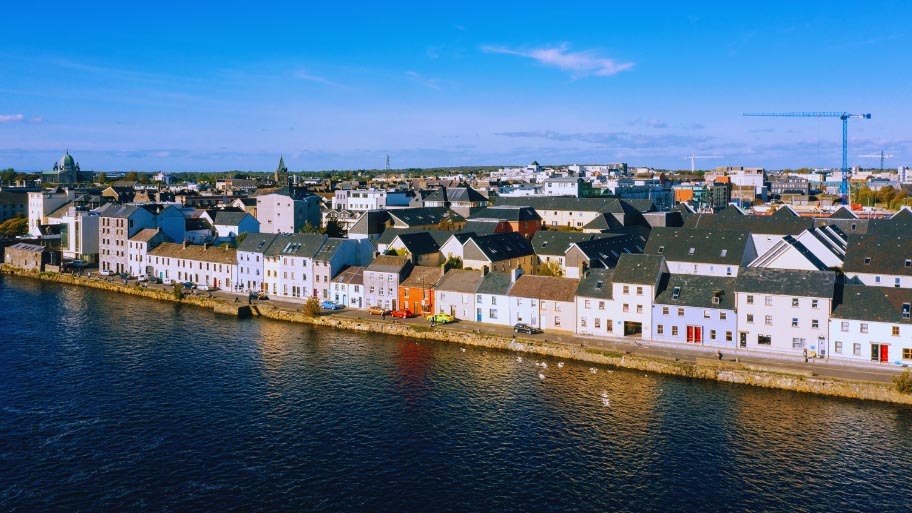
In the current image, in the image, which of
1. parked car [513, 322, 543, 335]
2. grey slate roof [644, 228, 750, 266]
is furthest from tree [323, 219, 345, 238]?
parked car [513, 322, 543, 335]

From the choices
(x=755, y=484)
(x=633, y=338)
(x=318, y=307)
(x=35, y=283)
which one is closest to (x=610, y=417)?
(x=755, y=484)

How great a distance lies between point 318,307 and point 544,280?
21.7 meters

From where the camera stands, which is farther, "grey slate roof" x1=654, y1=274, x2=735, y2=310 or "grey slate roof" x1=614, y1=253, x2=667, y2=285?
"grey slate roof" x1=614, y1=253, x2=667, y2=285

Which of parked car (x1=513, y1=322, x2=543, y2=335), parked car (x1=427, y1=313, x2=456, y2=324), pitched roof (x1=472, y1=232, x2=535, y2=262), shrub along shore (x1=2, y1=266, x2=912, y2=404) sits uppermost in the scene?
pitched roof (x1=472, y1=232, x2=535, y2=262)

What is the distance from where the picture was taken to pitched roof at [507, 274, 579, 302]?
58.8m

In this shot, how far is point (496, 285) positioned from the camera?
62438mm

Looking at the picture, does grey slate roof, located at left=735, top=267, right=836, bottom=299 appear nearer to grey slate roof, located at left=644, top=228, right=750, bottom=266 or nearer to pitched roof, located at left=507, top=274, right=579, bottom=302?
pitched roof, located at left=507, top=274, right=579, bottom=302

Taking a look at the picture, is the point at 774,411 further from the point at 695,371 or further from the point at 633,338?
the point at 633,338

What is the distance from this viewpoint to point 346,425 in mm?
40344

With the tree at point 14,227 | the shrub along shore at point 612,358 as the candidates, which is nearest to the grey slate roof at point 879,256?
the shrub along shore at point 612,358

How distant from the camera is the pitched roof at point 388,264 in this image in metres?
68.5

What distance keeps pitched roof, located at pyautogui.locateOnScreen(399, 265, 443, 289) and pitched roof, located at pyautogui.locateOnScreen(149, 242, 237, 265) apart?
2533 centimetres

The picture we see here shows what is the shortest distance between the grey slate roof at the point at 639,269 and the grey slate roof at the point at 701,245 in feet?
50.2

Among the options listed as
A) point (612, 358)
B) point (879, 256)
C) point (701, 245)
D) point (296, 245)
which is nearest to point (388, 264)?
point (296, 245)
